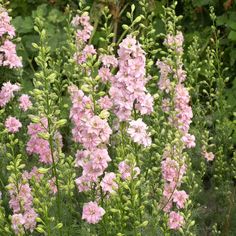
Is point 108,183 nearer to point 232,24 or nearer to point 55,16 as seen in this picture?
point 232,24

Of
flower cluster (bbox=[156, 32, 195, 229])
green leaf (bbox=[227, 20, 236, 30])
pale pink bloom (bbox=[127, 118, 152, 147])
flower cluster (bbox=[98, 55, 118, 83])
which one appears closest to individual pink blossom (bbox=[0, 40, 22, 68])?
flower cluster (bbox=[98, 55, 118, 83])

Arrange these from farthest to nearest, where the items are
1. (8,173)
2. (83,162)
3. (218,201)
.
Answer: (218,201) → (8,173) → (83,162)

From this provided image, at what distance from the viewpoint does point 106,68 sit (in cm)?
379

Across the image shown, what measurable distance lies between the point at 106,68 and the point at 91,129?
1.13m

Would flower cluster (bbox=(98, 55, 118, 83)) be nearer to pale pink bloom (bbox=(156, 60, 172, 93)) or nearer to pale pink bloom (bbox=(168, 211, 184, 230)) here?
pale pink bloom (bbox=(156, 60, 172, 93))

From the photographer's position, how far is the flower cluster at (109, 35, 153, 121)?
2891 millimetres

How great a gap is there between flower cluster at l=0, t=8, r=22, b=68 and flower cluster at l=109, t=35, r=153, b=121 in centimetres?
126

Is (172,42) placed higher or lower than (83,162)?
higher

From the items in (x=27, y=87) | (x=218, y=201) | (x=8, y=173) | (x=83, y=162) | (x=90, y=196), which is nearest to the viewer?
(x=83, y=162)

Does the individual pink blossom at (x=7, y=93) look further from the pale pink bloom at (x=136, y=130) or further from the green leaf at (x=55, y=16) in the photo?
the green leaf at (x=55, y=16)

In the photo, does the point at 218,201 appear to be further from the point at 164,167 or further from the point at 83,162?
the point at 83,162

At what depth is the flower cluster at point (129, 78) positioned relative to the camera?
2.89 m

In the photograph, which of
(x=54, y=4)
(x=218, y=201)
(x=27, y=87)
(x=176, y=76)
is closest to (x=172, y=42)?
(x=176, y=76)

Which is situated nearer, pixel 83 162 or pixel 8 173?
pixel 83 162
